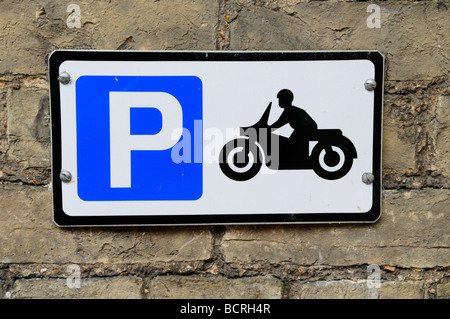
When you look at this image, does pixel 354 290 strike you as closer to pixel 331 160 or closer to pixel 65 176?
pixel 331 160

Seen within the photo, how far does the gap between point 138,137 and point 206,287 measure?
0.37 m

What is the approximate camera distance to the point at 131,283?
0.90 metres

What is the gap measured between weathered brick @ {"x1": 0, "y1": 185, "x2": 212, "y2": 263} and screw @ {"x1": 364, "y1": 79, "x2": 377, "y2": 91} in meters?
0.48

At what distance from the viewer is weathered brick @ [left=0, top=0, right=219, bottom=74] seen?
2.79ft

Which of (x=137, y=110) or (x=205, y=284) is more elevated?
(x=137, y=110)

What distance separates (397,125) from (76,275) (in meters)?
0.80

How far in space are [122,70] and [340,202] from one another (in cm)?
55

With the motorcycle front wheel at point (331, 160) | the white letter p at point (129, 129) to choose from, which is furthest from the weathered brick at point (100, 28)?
the motorcycle front wheel at point (331, 160)

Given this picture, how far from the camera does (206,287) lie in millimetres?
903

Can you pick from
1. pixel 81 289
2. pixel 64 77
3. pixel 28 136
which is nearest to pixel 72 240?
pixel 81 289

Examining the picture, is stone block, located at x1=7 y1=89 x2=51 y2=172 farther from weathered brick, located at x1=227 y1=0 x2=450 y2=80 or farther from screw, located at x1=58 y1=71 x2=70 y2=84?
weathered brick, located at x1=227 y1=0 x2=450 y2=80

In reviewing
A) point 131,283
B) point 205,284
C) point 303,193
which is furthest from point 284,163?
point 131,283

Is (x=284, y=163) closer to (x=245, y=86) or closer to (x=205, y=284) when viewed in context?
(x=245, y=86)

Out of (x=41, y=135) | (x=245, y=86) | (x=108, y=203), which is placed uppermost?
(x=245, y=86)
